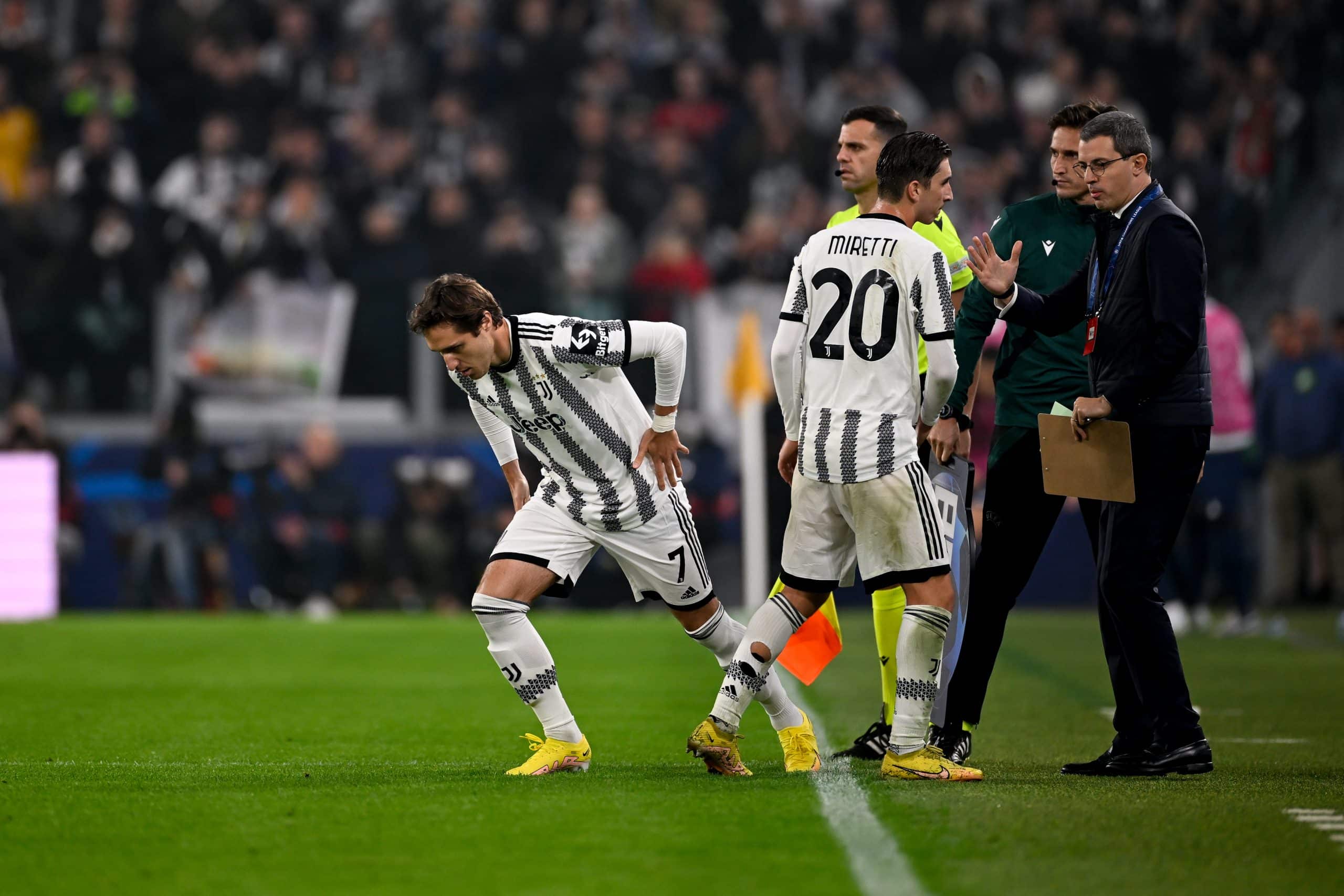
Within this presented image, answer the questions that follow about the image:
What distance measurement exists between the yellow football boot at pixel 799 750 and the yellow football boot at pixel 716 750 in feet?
0.61

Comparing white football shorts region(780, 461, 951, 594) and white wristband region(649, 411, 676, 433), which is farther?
white wristband region(649, 411, 676, 433)

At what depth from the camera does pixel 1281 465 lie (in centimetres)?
1402

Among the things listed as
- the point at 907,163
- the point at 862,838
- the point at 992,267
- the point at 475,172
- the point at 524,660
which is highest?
the point at 475,172

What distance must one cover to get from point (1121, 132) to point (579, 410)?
1.88m

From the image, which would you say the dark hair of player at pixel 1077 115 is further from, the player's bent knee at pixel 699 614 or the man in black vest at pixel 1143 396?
the player's bent knee at pixel 699 614

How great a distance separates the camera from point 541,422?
5512 millimetres

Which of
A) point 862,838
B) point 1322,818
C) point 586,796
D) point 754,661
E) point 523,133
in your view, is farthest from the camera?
point 523,133

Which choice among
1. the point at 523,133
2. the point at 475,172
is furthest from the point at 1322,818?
the point at 523,133

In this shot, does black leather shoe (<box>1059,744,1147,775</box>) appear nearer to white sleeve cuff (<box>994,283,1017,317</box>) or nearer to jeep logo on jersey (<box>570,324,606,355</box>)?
white sleeve cuff (<box>994,283,1017,317</box>)

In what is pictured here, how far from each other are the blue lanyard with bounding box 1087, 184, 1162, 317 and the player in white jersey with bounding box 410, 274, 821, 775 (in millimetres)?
1300

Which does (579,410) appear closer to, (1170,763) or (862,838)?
(862,838)

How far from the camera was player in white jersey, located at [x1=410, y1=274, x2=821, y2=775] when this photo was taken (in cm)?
540

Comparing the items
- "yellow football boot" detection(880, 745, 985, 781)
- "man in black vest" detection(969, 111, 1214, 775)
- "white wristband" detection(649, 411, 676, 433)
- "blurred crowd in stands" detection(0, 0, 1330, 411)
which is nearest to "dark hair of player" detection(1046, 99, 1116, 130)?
"man in black vest" detection(969, 111, 1214, 775)

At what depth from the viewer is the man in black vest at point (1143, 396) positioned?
5.38 metres
